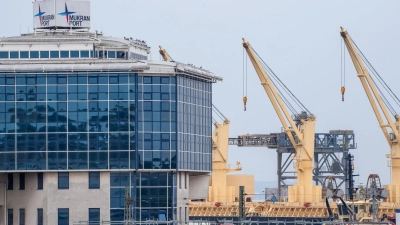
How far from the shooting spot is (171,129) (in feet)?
490

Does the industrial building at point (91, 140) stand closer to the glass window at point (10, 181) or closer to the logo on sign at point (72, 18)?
the glass window at point (10, 181)

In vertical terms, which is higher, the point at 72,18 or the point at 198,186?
the point at 72,18

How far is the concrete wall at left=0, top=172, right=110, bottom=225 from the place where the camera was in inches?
5689

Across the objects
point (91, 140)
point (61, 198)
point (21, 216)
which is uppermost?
point (91, 140)

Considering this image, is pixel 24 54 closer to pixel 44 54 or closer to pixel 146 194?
pixel 44 54

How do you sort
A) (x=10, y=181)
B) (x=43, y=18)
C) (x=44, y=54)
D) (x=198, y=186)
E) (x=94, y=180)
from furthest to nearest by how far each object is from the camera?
(x=43, y=18) < (x=198, y=186) < (x=44, y=54) < (x=10, y=181) < (x=94, y=180)

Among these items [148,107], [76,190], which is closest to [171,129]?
[148,107]

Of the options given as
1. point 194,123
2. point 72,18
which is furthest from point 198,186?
point 72,18

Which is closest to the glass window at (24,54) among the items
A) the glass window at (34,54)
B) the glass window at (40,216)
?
the glass window at (34,54)

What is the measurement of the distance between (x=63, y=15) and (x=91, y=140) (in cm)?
1983

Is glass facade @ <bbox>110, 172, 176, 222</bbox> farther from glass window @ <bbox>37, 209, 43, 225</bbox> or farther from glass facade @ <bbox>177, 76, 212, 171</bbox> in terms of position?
glass window @ <bbox>37, 209, 43, 225</bbox>

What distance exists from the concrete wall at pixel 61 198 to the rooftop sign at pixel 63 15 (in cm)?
2174

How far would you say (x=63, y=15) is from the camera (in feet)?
525

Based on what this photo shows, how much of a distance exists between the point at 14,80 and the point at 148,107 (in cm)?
1514
